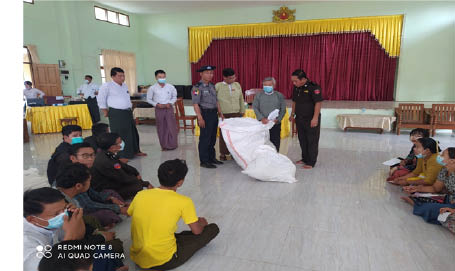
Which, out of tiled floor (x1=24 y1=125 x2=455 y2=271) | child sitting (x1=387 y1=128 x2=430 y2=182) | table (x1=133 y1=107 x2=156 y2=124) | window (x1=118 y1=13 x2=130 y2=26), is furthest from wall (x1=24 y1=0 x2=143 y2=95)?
child sitting (x1=387 y1=128 x2=430 y2=182)

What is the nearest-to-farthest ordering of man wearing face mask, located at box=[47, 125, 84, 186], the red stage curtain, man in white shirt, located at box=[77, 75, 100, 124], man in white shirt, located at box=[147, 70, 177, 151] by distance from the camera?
1. man wearing face mask, located at box=[47, 125, 84, 186]
2. man in white shirt, located at box=[147, 70, 177, 151]
3. man in white shirt, located at box=[77, 75, 100, 124]
4. the red stage curtain

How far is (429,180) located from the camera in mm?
2586

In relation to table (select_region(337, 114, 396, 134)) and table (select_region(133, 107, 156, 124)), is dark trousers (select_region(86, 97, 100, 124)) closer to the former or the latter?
table (select_region(133, 107, 156, 124))

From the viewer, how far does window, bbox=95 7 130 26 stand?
30.8 feet

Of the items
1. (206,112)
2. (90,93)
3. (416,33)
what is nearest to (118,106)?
(206,112)

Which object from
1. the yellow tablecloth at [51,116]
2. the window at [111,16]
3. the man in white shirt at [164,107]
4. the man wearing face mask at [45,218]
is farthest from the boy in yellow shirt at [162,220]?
the window at [111,16]

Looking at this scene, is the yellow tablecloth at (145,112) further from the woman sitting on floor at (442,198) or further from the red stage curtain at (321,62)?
the woman sitting on floor at (442,198)

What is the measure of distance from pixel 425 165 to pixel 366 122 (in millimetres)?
3603

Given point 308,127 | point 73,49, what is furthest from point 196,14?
point 308,127

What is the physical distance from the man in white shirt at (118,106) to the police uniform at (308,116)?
2.45 meters

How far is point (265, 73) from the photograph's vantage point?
1062 cm

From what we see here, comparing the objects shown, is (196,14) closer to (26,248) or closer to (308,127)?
(308,127)

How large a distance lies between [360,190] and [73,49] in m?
8.82

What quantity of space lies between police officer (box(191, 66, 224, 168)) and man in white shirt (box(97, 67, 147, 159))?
1.14 m
